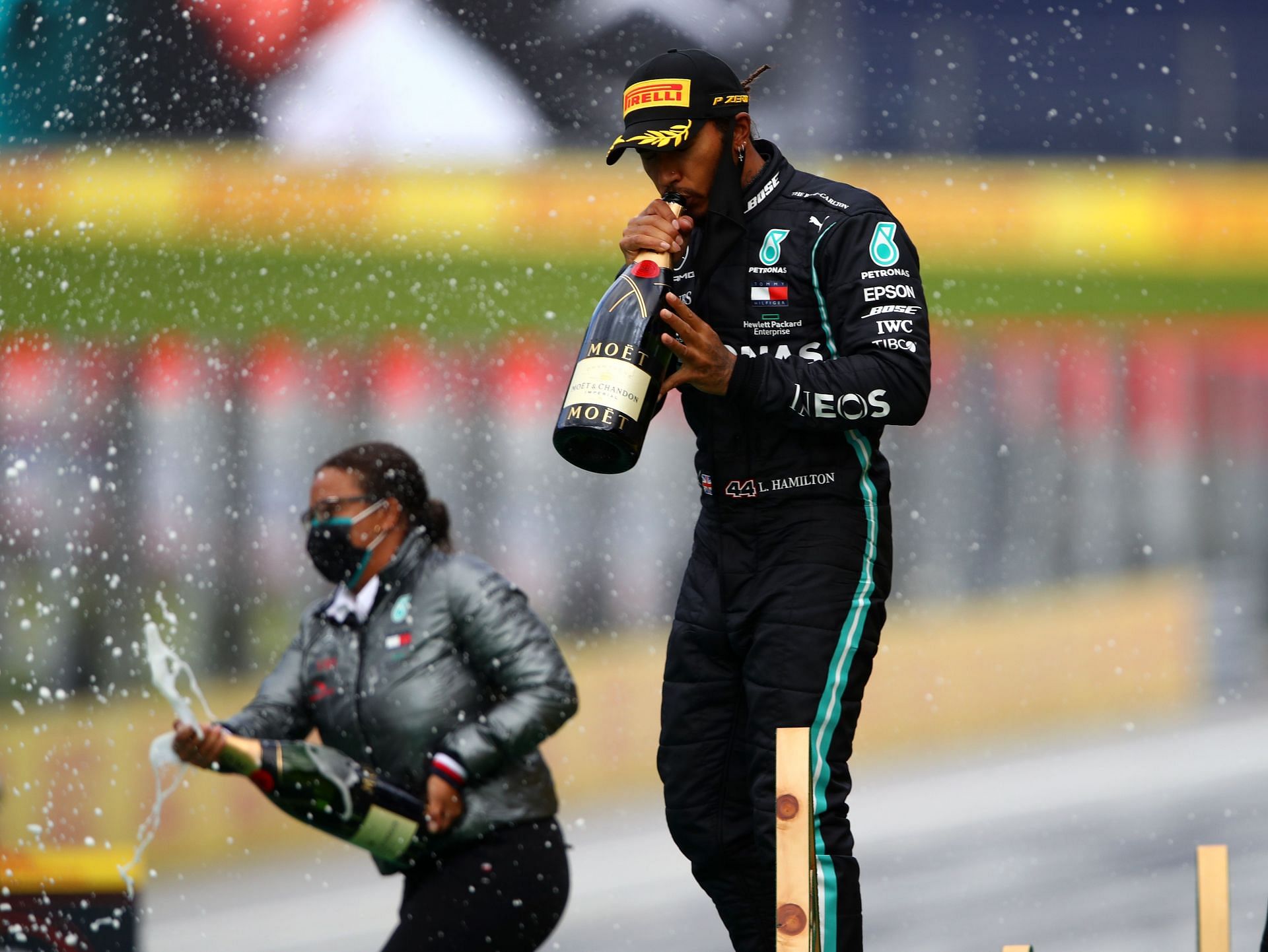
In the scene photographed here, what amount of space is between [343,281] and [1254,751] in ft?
8.28

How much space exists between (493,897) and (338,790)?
0.41 metres

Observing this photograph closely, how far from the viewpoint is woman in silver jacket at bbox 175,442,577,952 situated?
142 inches

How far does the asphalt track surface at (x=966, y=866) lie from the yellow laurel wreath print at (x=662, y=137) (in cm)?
260

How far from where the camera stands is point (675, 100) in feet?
8.27

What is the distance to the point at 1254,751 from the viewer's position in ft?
15.6

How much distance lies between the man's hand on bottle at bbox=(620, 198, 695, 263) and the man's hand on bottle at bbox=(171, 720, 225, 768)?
62.8 inches

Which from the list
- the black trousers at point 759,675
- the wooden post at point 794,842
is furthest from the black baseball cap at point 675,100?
the wooden post at point 794,842

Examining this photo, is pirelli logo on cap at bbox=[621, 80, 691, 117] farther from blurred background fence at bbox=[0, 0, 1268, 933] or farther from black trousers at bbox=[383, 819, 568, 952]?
Result: blurred background fence at bbox=[0, 0, 1268, 933]

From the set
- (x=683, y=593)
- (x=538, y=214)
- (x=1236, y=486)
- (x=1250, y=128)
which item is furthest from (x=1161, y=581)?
(x=683, y=593)

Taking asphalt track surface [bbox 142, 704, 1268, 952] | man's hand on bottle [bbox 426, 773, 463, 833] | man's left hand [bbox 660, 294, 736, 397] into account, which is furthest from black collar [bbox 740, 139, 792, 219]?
asphalt track surface [bbox 142, 704, 1268, 952]

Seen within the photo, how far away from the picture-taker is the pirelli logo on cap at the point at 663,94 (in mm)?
2521

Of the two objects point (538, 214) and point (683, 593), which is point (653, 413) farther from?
point (538, 214)

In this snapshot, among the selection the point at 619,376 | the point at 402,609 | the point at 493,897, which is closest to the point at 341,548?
the point at 402,609

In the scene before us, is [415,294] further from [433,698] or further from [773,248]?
[773,248]
